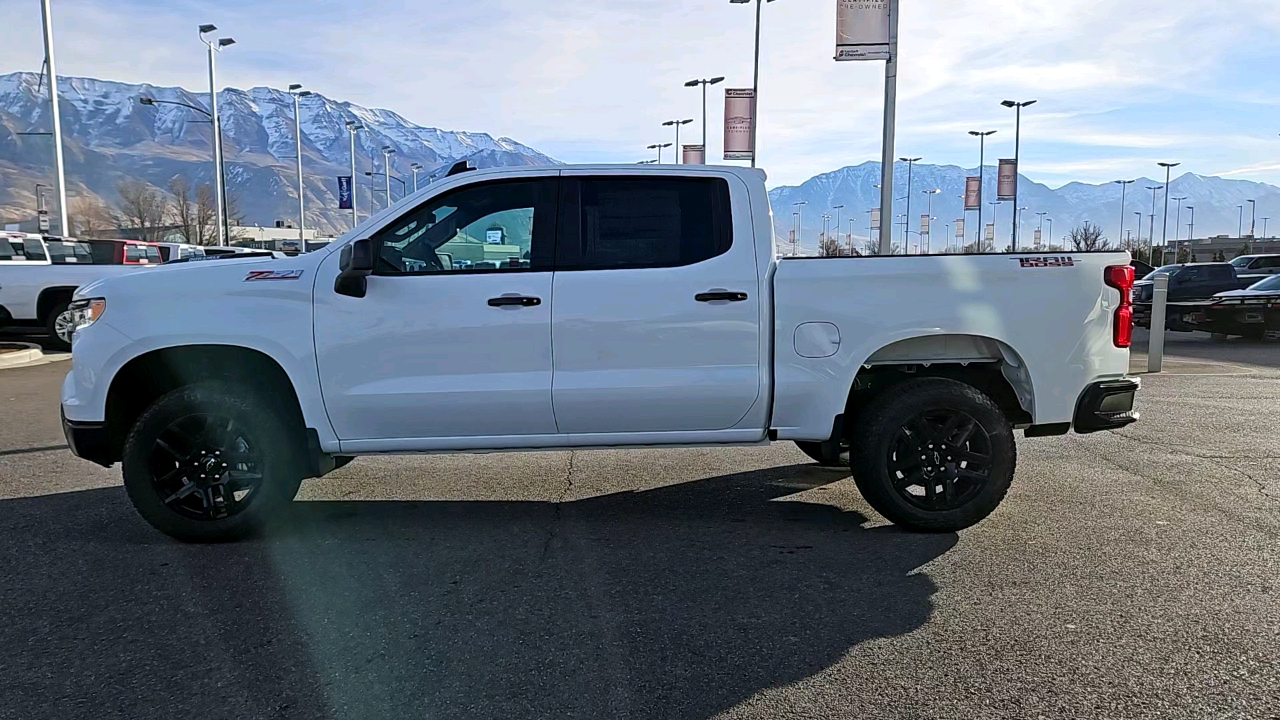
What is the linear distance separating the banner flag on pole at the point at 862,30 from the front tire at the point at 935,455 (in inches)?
363

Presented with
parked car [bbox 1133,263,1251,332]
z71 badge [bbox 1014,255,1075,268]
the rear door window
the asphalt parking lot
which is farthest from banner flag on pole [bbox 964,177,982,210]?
the rear door window

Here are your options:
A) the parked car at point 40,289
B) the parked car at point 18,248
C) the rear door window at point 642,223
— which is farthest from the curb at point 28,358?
the rear door window at point 642,223

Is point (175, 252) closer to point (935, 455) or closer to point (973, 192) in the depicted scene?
point (935, 455)

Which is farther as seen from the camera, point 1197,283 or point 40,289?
point 1197,283

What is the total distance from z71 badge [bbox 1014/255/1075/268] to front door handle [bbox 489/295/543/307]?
261cm

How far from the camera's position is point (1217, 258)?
177 ft

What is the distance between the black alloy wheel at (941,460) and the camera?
5152mm

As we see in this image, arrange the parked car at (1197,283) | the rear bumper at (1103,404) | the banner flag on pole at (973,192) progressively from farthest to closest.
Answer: the banner flag on pole at (973,192), the parked car at (1197,283), the rear bumper at (1103,404)

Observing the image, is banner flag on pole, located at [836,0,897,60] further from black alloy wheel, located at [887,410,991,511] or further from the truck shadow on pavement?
black alloy wheel, located at [887,410,991,511]

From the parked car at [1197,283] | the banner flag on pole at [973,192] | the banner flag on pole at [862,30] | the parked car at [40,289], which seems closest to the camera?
the banner flag on pole at [862,30]

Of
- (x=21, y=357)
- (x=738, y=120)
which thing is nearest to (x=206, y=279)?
(x=21, y=357)

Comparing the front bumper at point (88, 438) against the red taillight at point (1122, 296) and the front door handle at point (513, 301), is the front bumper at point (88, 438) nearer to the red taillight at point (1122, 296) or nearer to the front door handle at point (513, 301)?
the front door handle at point (513, 301)

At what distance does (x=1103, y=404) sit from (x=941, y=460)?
943 millimetres

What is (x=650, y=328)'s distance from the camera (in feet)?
16.3
